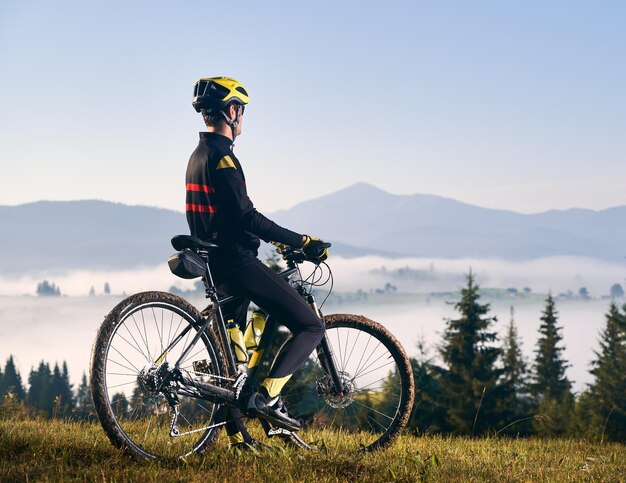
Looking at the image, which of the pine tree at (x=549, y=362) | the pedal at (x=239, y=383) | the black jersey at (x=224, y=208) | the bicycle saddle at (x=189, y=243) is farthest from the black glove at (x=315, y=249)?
the pine tree at (x=549, y=362)

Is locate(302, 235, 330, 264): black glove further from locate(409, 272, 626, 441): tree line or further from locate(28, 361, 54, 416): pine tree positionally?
locate(28, 361, 54, 416): pine tree

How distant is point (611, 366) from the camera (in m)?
66.8

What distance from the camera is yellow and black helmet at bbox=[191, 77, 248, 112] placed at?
6.70 meters

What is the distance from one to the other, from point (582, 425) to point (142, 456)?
178ft

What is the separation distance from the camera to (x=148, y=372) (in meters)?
6.13

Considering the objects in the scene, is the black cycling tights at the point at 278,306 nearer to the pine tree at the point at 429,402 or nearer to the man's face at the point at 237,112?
the man's face at the point at 237,112

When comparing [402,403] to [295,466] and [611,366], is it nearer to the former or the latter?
[295,466]

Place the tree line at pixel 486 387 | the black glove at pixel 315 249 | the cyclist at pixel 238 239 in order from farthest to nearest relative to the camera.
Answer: the tree line at pixel 486 387 → the black glove at pixel 315 249 → the cyclist at pixel 238 239

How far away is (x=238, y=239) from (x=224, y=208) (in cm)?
29

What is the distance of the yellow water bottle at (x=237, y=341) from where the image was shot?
6.83 meters

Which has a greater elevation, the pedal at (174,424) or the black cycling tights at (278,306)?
the black cycling tights at (278,306)

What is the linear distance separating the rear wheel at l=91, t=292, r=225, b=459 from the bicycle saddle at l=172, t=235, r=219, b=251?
0.43m

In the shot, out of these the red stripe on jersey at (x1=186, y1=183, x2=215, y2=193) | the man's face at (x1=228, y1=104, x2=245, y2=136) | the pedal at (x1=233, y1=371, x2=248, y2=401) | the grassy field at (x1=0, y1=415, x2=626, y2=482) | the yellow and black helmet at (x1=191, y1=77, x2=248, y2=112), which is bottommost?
the grassy field at (x1=0, y1=415, x2=626, y2=482)

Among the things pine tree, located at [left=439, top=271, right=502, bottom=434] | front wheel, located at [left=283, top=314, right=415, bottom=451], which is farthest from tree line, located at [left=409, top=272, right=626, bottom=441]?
front wheel, located at [left=283, top=314, right=415, bottom=451]
